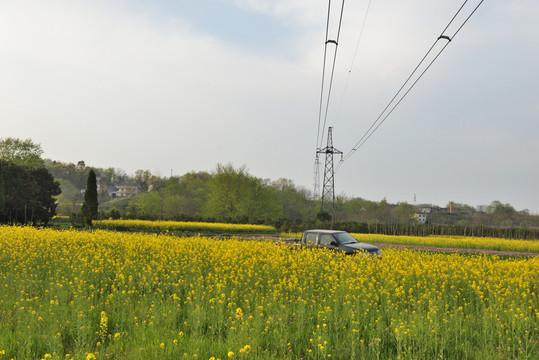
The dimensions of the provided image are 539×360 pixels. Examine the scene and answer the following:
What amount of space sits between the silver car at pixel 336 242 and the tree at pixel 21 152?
64.2 meters

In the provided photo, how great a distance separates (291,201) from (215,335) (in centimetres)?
8432

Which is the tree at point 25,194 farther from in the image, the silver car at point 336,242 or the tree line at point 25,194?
the silver car at point 336,242

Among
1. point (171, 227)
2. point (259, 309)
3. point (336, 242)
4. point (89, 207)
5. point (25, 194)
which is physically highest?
point (25, 194)

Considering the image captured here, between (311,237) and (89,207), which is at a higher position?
(89,207)

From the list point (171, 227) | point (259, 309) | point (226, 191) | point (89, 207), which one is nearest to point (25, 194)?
point (89, 207)

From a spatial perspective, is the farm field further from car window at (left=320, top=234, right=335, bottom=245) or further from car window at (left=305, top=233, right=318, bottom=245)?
car window at (left=305, top=233, right=318, bottom=245)

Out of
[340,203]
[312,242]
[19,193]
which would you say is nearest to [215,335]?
[312,242]

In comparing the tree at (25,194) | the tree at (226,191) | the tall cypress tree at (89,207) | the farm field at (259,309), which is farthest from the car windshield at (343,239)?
the tree at (226,191)

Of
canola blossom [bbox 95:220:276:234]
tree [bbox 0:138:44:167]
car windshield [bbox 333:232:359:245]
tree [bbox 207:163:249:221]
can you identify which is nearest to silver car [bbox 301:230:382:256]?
car windshield [bbox 333:232:359:245]

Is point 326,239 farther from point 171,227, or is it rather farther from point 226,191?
point 226,191

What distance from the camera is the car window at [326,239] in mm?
14602

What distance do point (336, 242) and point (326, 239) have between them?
0.54 meters

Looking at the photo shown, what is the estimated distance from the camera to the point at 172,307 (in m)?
6.81

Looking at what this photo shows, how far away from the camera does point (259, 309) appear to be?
616cm
